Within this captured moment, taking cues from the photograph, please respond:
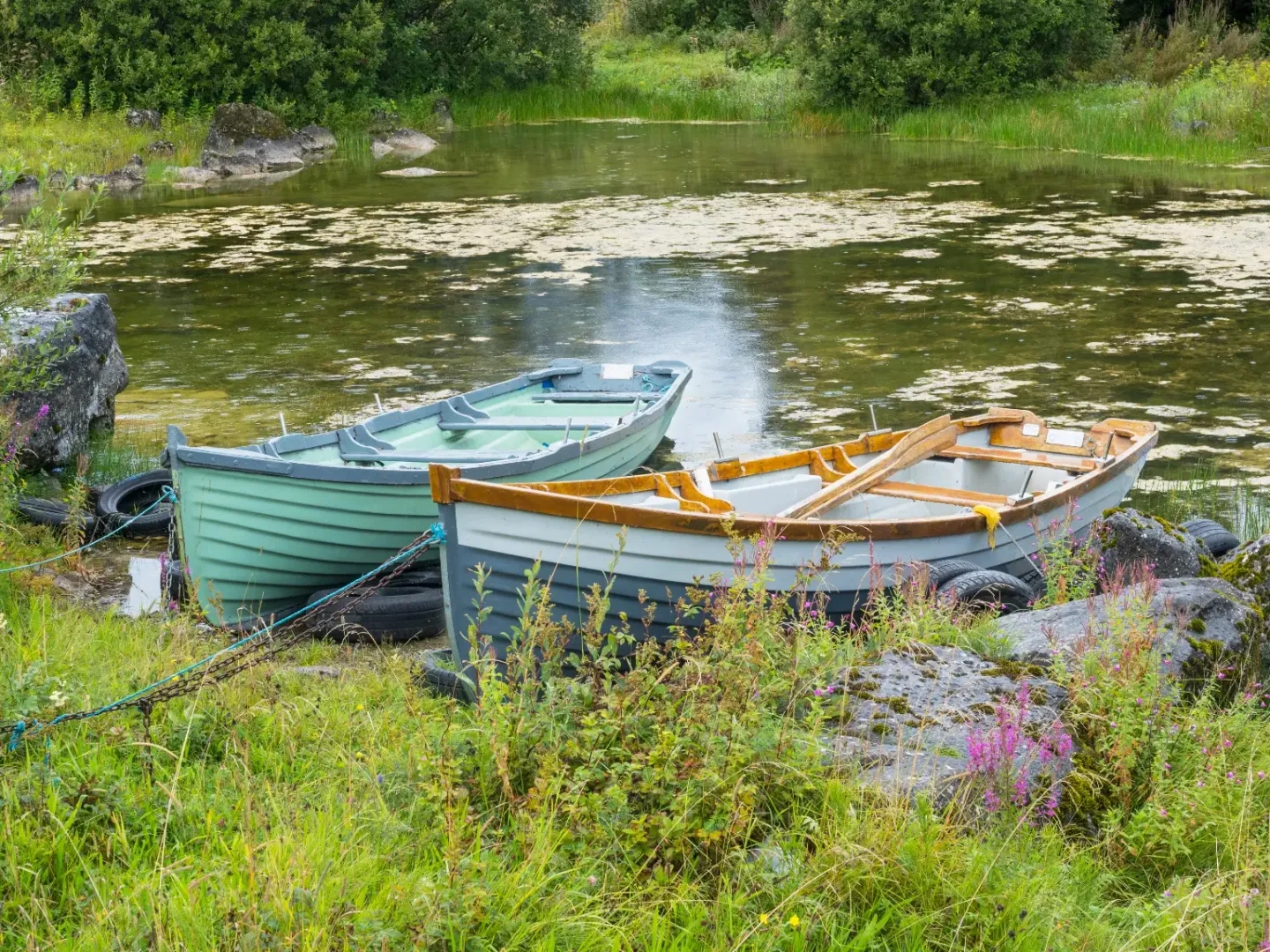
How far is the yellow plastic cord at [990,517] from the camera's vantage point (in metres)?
5.72

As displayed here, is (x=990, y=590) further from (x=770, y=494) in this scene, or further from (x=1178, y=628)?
(x=1178, y=628)

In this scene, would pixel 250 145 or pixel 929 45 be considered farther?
pixel 929 45

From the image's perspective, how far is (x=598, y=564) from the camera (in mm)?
4988

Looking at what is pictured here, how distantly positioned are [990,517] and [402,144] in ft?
87.9

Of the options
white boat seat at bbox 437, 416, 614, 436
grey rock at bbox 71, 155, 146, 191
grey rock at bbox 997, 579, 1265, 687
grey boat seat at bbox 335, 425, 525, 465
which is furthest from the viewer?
grey rock at bbox 71, 155, 146, 191

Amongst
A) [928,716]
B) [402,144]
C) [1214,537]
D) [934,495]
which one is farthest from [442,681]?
[402,144]

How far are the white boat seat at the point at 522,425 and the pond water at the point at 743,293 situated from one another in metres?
1.45

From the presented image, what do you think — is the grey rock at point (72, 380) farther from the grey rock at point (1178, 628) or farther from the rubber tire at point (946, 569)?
the grey rock at point (1178, 628)

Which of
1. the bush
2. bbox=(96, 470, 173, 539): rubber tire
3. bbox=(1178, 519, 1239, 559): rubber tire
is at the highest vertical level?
the bush

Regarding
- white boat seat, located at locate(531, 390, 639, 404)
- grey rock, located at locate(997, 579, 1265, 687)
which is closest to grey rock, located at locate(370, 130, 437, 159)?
white boat seat, located at locate(531, 390, 639, 404)

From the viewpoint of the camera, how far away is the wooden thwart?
19.0 ft

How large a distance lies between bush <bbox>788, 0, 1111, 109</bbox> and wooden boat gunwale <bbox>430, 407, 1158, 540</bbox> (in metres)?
23.0

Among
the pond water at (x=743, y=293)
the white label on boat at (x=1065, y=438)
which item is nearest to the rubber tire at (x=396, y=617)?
the pond water at (x=743, y=293)

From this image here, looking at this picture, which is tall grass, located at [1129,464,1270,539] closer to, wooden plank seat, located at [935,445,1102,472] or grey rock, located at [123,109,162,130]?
wooden plank seat, located at [935,445,1102,472]
